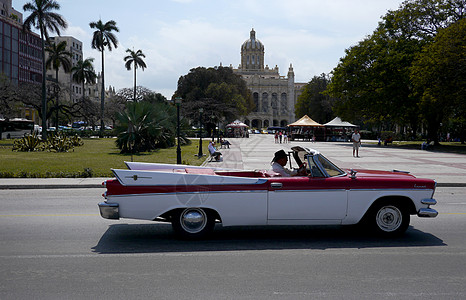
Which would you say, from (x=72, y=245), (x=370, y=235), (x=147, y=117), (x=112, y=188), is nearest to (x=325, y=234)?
(x=370, y=235)

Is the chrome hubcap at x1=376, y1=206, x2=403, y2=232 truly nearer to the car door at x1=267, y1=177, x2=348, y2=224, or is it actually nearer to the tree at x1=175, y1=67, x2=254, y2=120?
the car door at x1=267, y1=177, x2=348, y2=224

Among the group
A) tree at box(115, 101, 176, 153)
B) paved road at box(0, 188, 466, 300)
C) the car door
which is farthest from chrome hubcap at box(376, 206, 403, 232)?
tree at box(115, 101, 176, 153)

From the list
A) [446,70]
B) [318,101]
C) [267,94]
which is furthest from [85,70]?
[267,94]

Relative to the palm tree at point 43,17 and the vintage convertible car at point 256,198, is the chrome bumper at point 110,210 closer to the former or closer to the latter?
the vintage convertible car at point 256,198

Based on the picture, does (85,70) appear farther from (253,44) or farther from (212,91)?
(253,44)

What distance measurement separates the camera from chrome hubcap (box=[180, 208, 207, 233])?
6793mm

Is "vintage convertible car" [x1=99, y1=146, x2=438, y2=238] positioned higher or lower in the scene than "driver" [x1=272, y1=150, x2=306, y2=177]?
lower

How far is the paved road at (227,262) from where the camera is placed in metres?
4.85

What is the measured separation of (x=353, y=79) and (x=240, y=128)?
1203 inches

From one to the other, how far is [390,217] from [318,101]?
299ft

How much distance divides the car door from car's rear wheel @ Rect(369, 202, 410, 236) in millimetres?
630

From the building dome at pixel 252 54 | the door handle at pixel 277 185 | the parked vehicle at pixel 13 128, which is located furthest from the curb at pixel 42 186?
the building dome at pixel 252 54

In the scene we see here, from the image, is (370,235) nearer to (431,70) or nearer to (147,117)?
(147,117)

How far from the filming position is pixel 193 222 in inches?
269
